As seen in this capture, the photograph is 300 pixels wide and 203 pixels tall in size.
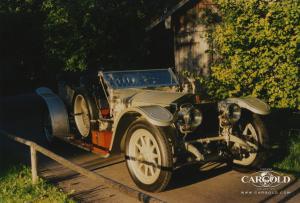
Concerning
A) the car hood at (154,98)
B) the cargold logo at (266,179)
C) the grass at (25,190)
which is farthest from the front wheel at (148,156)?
the cargold logo at (266,179)

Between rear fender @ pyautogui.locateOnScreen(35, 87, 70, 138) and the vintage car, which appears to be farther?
rear fender @ pyautogui.locateOnScreen(35, 87, 70, 138)

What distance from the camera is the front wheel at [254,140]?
18.4 feet

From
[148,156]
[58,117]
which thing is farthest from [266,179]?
[58,117]

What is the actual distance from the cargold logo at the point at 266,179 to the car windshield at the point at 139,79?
2.28m

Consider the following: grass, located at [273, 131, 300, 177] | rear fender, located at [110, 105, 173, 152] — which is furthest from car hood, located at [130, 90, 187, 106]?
grass, located at [273, 131, 300, 177]

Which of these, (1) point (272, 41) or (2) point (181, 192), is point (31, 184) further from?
(1) point (272, 41)

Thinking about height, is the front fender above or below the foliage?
below

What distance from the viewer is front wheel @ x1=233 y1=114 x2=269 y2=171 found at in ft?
18.4

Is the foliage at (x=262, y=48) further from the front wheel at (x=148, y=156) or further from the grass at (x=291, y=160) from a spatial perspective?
the front wheel at (x=148, y=156)

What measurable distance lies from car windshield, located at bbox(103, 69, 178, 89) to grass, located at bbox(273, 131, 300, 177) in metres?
2.31

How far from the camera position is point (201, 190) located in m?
5.12

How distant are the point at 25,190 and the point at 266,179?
339 cm

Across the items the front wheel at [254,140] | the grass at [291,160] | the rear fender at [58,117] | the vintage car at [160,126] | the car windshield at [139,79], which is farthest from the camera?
the rear fender at [58,117]

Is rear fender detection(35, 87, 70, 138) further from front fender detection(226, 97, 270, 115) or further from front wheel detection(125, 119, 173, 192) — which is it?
front fender detection(226, 97, 270, 115)
